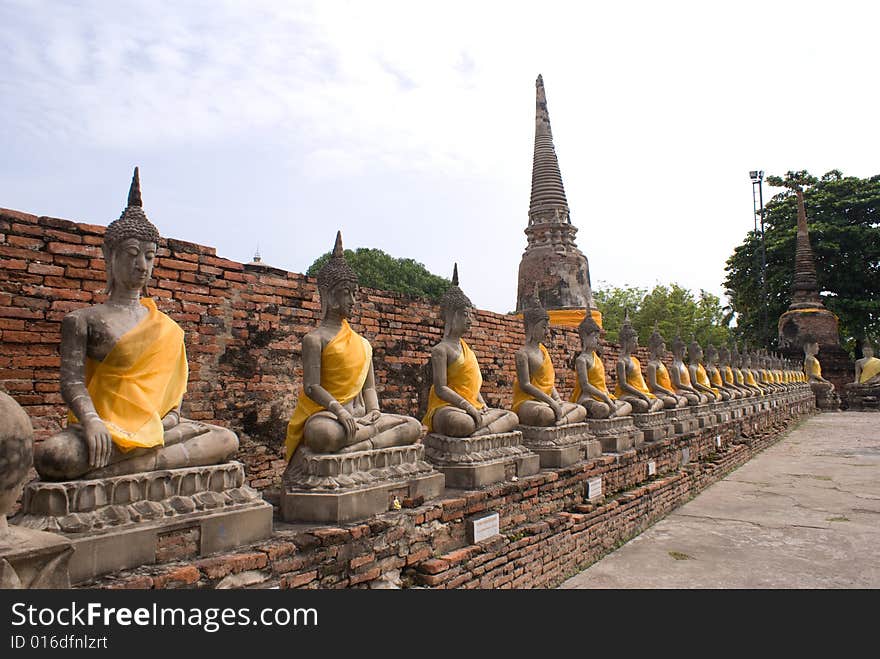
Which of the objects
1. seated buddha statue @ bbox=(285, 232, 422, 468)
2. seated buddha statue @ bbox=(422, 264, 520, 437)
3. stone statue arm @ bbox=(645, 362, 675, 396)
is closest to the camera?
seated buddha statue @ bbox=(285, 232, 422, 468)

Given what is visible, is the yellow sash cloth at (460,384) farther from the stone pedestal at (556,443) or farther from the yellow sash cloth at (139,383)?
the yellow sash cloth at (139,383)

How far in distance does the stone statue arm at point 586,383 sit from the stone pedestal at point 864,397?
23.4 metres

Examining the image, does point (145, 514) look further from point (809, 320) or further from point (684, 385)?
point (809, 320)

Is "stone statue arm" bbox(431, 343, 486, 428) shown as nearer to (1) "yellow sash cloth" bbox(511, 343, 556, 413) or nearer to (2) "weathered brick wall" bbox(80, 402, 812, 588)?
(2) "weathered brick wall" bbox(80, 402, 812, 588)

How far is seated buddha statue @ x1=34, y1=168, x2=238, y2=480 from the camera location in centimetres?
317

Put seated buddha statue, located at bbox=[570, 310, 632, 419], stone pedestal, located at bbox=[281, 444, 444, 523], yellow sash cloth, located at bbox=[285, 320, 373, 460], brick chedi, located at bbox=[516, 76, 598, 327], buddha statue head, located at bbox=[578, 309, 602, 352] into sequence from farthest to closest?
1. brick chedi, located at bbox=[516, 76, 598, 327]
2. buddha statue head, located at bbox=[578, 309, 602, 352]
3. seated buddha statue, located at bbox=[570, 310, 632, 419]
4. yellow sash cloth, located at bbox=[285, 320, 373, 460]
5. stone pedestal, located at bbox=[281, 444, 444, 523]

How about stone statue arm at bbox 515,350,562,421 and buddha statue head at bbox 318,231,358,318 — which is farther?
stone statue arm at bbox 515,350,562,421

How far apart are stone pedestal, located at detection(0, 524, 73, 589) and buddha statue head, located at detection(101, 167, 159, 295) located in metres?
1.57

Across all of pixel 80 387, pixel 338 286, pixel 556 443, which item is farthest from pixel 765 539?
pixel 80 387

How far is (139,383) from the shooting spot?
3.45 meters

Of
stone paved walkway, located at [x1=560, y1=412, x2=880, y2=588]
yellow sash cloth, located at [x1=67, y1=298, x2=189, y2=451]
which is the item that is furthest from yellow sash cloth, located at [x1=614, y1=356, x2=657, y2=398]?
yellow sash cloth, located at [x1=67, y1=298, x2=189, y2=451]

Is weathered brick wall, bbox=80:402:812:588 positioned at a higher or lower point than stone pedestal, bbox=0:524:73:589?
lower
